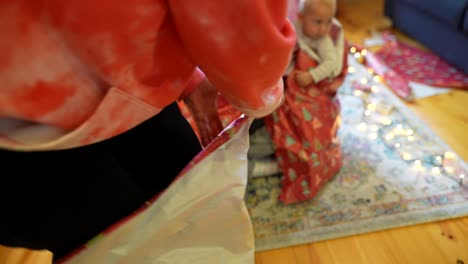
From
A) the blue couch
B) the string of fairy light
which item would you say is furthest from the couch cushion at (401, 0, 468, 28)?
the string of fairy light

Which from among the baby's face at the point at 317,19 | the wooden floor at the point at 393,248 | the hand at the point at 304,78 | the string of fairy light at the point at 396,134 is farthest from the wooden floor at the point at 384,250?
the baby's face at the point at 317,19

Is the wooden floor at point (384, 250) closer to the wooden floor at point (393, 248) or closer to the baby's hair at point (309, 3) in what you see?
the wooden floor at point (393, 248)

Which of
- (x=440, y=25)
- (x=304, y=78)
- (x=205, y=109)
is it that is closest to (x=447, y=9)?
(x=440, y=25)

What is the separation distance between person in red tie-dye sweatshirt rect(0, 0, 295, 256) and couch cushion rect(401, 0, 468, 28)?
1.55 meters

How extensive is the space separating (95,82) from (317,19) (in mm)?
1070

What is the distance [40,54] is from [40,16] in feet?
0.13

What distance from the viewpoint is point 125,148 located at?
645 mm

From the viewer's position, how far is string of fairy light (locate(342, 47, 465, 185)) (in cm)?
136

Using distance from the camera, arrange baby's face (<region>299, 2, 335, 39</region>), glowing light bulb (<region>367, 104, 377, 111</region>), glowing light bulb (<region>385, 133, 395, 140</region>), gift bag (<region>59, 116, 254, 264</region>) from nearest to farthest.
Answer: gift bag (<region>59, 116, 254, 264</region>)
baby's face (<region>299, 2, 335, 39</region>)
glowing light bulb (<region>385, 133, 395, 140</region>)
glowing light bulb (<region>367, 104, 377, 111</region>)

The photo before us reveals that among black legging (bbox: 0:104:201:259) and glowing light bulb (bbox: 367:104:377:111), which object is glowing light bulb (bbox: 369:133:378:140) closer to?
glowing light bulb (bbox: 367:104:377:111)

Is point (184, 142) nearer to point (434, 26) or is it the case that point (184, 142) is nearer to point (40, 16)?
point (40, 16)

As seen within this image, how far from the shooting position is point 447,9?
178 cm

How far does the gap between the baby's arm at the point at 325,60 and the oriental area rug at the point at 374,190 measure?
330 millimetres

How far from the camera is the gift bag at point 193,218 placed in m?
0.65
